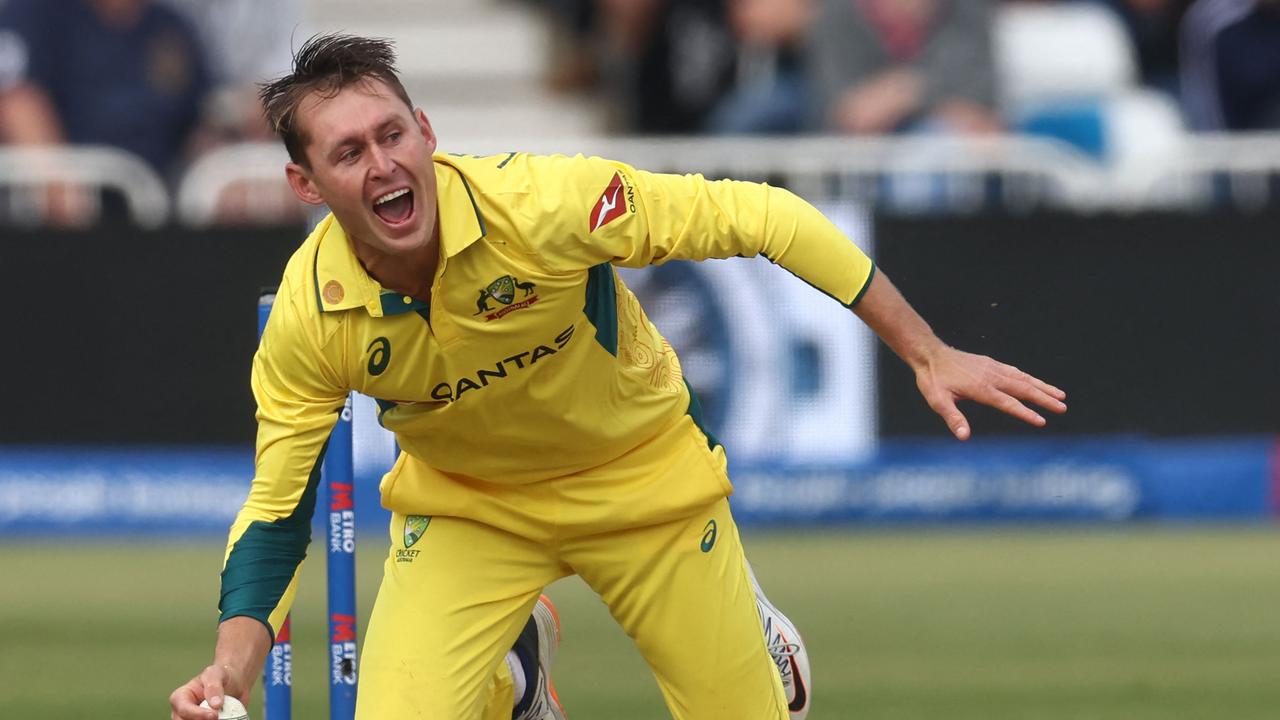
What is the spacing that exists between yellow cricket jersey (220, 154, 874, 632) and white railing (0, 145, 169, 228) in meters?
8.13

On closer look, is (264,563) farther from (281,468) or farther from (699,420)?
(699,420)

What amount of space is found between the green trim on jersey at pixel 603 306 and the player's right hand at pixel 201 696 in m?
1.25

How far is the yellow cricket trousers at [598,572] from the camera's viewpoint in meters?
5.16

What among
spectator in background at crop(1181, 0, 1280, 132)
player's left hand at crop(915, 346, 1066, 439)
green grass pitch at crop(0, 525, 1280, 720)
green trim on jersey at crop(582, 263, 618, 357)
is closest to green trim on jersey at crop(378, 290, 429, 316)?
green trim on jersey at crop(582, 263, 618, 357)

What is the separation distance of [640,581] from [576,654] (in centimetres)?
324

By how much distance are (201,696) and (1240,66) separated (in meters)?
11.2

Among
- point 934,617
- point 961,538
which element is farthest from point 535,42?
point 934,617

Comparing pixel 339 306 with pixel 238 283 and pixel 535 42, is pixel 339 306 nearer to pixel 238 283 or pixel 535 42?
pixel 238 283

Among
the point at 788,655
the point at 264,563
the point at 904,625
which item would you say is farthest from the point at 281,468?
the point at 904,625

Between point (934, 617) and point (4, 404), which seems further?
point (4, 404)

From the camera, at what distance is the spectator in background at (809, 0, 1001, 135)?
13547 millimetres

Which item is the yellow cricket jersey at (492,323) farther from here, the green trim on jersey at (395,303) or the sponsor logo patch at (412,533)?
the sponsor logo patch at (412,533)

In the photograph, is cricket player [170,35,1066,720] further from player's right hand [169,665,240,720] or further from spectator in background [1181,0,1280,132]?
spectator in background [1181,0,1280,132]

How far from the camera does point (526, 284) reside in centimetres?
486
